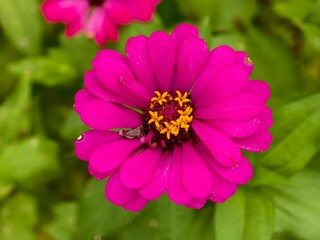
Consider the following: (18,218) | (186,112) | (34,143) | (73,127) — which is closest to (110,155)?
(186,112)

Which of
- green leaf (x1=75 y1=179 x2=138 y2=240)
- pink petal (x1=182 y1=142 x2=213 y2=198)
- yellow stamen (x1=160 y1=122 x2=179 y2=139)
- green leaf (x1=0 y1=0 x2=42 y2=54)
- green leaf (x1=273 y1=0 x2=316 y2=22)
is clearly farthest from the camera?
green leaf (x1=0 y1=0 x2=42 y2=54)

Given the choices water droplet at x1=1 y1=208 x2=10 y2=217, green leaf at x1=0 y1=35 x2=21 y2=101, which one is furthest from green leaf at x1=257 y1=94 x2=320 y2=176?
green leaf at x1=0 y1=35 x2=21 y2=101

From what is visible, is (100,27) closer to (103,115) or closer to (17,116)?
(17,116)

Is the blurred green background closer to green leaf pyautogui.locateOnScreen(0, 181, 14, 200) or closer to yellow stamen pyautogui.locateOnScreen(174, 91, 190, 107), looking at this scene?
green leaf pyautogui.locateOnScreen(0, 181, 14, 200)

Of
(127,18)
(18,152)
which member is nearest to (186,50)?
(127,18)

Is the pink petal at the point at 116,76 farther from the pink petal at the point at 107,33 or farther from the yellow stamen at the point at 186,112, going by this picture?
the pink petal at the point at 107,33

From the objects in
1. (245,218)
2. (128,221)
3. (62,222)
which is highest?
(245,218)

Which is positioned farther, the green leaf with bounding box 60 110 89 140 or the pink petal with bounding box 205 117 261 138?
the green leaf with bounding box 60 110 89 140
